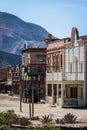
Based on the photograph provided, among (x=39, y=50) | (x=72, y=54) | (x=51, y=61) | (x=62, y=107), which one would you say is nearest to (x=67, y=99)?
(x=62, y=107)

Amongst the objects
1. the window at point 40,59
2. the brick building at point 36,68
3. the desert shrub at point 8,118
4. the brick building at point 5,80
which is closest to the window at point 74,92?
the brick building at point 36,68

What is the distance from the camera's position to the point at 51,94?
65312 mm

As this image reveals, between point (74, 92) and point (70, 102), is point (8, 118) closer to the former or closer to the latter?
point (70, 102)

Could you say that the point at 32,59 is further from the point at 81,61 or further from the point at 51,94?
the point at 81,61

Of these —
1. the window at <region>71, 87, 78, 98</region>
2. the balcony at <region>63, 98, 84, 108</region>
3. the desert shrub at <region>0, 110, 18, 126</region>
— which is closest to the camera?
the desert shrub at <region>0, 110, 18, 126</region>

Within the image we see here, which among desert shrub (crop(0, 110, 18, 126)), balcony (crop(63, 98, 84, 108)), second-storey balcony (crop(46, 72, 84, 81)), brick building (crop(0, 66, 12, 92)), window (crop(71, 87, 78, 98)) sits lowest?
desert shrub (crop(0, 110, 18, 126))

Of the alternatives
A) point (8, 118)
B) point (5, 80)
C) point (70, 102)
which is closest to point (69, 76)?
point (70, 102)

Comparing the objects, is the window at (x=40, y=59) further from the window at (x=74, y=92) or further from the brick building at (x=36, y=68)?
the window at (x=74, y=92)

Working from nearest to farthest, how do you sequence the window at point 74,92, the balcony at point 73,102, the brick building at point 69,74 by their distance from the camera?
the balcony at point 73,102 < the brick building at point 69,74 < the window at point 74,92

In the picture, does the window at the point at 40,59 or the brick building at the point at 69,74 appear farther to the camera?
the window at the point at 40,59

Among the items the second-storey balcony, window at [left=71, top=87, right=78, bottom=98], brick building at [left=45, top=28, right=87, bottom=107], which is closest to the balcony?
brick building at [left=45, top=28, right=87, bottom=107]

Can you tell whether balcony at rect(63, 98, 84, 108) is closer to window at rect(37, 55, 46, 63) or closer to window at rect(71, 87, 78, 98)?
window at rect(71, 87, 78, 98)

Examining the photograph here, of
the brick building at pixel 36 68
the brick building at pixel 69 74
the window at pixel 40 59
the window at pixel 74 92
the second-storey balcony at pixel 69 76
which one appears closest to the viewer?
the brick building at pixel 69 74

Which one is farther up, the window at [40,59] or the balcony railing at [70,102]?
the window at [40,59]
